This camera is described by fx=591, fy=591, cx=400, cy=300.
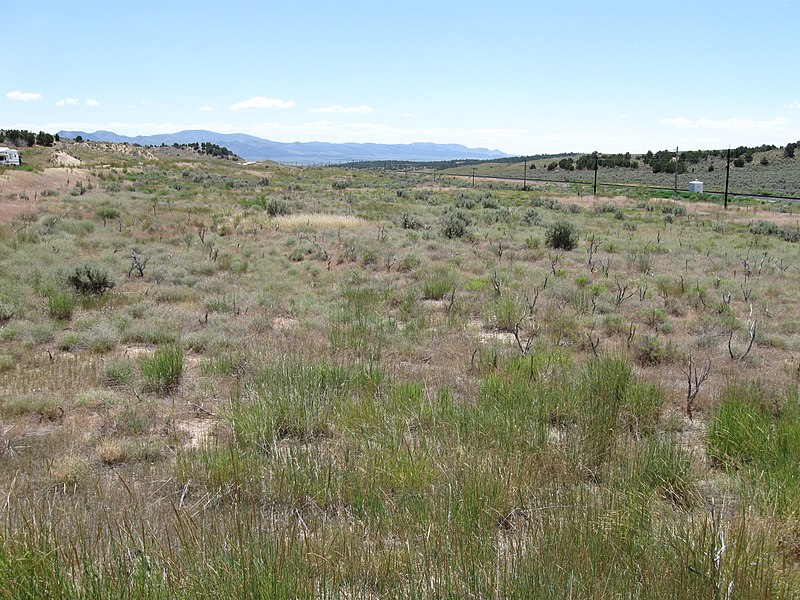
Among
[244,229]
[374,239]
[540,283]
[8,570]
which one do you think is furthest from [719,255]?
[8,570]

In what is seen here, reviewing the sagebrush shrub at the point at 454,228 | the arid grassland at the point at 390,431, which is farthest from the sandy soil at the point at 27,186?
the sagebrush shrub at the point at 454,228

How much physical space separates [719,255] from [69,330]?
18.7 metres

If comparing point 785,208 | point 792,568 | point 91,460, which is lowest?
point 91,460

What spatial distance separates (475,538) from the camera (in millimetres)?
3285

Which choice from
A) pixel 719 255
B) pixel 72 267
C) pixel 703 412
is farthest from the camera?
pixel 719 255

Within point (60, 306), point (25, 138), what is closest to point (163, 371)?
point (60, 306)

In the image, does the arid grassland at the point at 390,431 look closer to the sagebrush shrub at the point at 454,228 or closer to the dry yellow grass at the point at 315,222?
the sagebrush shrub at the point at 454,228

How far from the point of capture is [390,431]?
504 centimetres

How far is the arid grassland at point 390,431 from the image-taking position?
299 cm

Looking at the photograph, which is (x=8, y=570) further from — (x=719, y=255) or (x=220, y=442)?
(x=719, y=255)

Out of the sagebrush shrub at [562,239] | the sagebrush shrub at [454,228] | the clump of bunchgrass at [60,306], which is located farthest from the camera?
the sagebrush shrub at [454,228]

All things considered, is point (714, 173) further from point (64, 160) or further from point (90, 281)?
point (90, 281)

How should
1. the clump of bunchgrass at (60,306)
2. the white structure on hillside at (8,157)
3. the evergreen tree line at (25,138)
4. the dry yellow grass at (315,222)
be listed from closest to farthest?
the clump of bunchgrass at (60,306)
the dry yellow grass at (315,222)
the white structure on hillside at (8,157)
the evergreen tree line at (25,138)

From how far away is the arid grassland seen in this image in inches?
118
